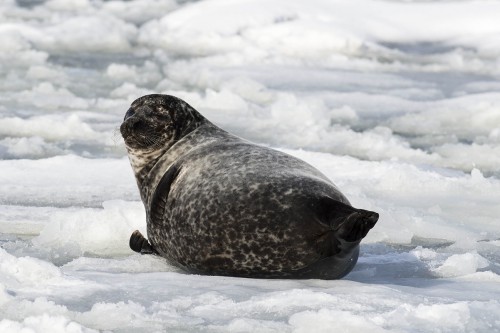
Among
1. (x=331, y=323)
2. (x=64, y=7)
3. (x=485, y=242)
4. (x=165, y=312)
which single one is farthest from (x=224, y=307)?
(x=64, y=7)

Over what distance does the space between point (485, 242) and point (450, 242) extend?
21 cm

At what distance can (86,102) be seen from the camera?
29.7ft

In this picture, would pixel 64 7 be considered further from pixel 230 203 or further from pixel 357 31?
pixel 230 203

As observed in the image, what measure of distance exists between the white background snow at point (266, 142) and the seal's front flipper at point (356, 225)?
0.19 m

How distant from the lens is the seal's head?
4.36 metres

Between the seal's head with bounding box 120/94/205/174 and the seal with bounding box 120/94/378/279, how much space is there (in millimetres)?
69

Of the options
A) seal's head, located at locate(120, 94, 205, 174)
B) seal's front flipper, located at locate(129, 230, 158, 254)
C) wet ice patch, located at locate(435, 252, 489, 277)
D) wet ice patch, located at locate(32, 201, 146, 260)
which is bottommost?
wet ice patch, located at locate(32, 201, 146, 260)

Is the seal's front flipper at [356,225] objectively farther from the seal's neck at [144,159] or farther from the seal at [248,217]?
the seal's neck at [144,159]

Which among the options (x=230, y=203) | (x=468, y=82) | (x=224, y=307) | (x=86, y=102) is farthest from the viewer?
(x=468, y=82)

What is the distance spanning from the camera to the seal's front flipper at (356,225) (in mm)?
3232

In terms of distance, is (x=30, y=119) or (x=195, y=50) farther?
(x=195, y=50)

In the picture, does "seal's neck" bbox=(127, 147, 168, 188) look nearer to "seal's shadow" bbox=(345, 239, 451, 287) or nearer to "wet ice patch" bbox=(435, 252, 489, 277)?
"seal's shadow" bbox=(345, 239, 451, 287)

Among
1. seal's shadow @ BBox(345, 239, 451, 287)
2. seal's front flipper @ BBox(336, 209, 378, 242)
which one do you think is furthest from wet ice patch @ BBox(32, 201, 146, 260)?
seal's front flipper @ BBox(336, 209, 378, 242)

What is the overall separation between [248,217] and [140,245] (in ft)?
2.66
